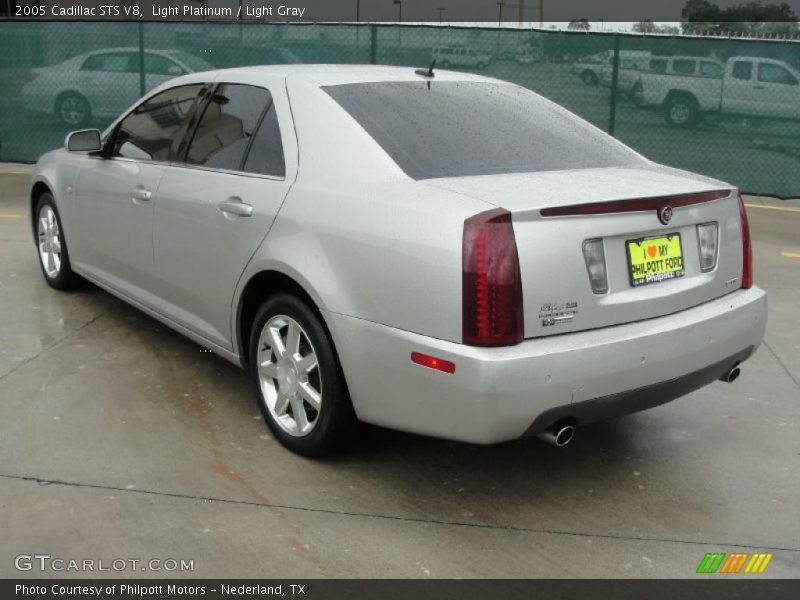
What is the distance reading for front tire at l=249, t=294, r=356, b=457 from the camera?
3574 millimetres

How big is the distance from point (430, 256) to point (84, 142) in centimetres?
299

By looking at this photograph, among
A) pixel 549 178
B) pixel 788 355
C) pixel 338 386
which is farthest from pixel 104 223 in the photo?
pixel 788 355

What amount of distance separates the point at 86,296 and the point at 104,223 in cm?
120

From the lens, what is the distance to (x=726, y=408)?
15.1 feet

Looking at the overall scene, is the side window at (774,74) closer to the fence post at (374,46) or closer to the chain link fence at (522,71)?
the chain link fence at (522,71)

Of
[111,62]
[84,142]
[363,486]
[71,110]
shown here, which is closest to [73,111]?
[71,110]

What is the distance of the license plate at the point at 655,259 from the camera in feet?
10.8

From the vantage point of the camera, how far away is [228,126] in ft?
14.4

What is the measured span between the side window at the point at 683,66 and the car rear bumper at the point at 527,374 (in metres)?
7.73

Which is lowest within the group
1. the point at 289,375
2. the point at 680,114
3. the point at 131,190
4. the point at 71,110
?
the point at 289,375

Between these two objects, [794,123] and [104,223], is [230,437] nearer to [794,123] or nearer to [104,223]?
[104,223]

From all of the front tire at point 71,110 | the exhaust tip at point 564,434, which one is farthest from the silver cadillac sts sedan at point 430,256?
the front tire at point 71,110

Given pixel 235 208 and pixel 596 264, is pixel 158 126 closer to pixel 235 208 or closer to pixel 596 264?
pixel 235 208

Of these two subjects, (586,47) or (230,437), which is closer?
(230,437)
